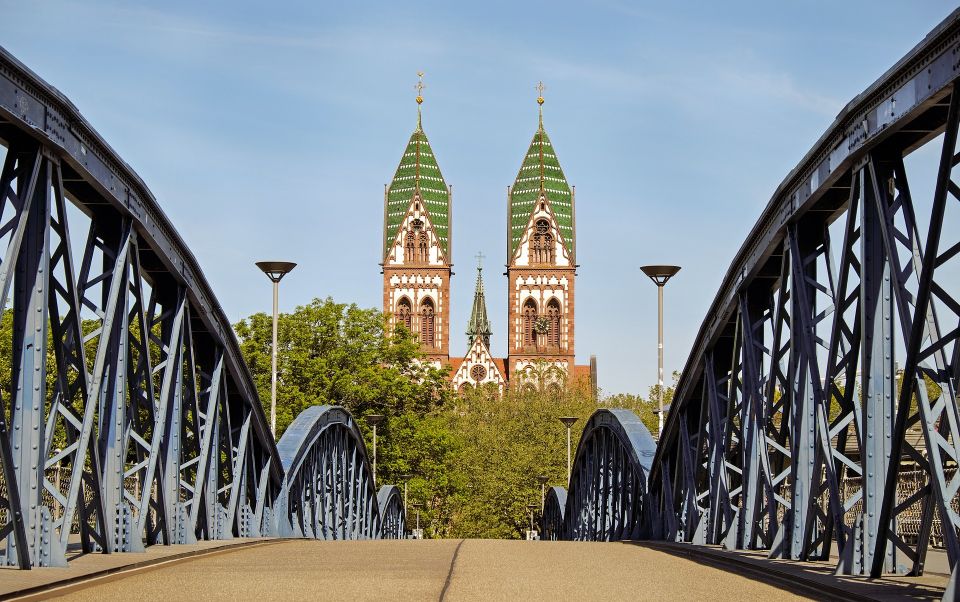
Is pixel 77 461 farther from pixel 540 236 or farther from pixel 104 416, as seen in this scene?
pixel 540 236

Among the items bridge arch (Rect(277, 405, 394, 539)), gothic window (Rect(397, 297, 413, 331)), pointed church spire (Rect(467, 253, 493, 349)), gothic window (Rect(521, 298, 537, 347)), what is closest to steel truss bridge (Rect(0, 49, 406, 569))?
bridge arch (Rect(277, 405, 394, 539))

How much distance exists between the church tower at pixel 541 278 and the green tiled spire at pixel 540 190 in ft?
0.30

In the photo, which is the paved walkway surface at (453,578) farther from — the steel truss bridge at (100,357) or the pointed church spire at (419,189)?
the pointed church spire at (419,189)

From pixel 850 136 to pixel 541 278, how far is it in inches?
4680

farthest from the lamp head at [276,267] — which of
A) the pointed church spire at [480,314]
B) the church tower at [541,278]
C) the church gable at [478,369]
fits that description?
the pointed church spire at [480,314]

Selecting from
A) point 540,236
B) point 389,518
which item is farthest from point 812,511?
point 540,236

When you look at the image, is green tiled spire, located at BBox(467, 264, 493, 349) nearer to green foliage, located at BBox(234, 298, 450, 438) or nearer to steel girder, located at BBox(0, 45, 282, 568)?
green foliage, located at BBox(234, 298, 450, 438)

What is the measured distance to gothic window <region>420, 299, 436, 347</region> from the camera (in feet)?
419

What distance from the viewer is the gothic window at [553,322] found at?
128m

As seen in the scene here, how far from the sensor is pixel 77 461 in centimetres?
1163

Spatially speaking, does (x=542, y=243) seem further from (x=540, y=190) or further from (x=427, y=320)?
(x=427, y=320)

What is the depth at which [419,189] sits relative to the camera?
432 feet

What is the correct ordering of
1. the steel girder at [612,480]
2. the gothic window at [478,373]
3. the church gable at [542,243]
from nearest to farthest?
the steel girder at [612,480]
the gothic window at [478,373]
the church gable at [542,243]

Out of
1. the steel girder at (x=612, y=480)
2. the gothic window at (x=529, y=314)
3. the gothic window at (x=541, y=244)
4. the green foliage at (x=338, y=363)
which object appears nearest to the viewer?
the steel girder at (x=612, y=480)
